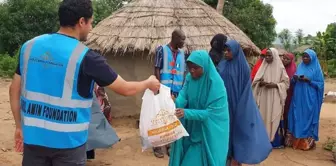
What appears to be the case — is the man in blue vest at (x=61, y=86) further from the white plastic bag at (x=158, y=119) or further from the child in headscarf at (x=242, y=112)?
the child in headscarf at (x=242, y=112)

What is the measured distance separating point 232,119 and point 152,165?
68.8 inches

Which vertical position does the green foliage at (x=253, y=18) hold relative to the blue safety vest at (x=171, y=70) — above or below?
above

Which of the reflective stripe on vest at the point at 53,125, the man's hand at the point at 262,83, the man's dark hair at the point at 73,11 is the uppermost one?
the man's dark hair at the point at 73,11

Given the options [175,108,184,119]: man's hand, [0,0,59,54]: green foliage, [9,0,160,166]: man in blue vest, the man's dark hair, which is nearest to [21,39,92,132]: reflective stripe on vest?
[9,0,160,166]: man in blue vest

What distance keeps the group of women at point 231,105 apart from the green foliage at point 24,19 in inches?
520

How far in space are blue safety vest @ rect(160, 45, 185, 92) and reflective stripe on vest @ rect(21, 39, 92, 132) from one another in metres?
3.69

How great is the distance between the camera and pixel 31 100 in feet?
8.54

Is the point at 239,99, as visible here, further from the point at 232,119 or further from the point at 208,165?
the point at 208,165

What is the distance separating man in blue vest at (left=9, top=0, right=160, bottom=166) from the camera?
252cm

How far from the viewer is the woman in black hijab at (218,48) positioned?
5.47 m

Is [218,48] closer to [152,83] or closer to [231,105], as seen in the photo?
[231,105]

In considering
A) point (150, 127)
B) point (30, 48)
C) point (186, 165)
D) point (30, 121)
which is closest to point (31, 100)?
point (30, 121)

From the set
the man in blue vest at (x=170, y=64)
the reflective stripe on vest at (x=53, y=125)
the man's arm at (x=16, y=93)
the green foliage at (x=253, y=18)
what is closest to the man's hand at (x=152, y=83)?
the reflective stripe on vest at (x=53, y=125)

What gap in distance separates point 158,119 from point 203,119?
503 mm
